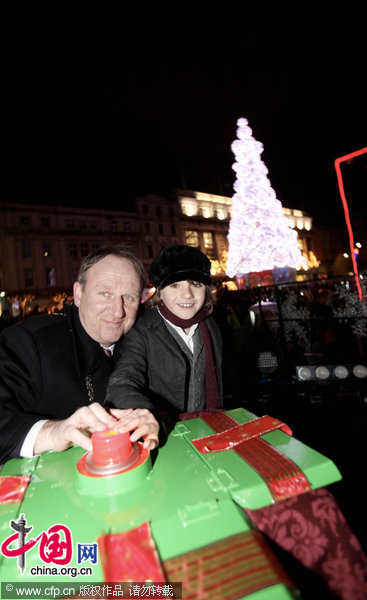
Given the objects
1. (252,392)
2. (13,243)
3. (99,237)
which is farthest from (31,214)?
(252,392)

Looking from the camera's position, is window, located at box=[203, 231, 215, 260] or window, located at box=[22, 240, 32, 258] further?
window, located at box=[203, 231, 215, 260]

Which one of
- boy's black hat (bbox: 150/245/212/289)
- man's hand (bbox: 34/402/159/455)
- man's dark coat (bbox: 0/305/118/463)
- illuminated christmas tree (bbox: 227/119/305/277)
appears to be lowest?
man's hand (bbox: 34/402/159/455)

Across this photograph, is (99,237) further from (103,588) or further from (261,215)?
(103,588)

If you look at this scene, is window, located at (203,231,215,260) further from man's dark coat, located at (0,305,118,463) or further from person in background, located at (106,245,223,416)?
man's dark coat, located at (0,305,118,463)

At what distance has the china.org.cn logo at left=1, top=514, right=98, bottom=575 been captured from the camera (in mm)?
800

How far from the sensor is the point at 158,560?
76 centimetres

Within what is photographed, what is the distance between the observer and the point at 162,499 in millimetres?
981

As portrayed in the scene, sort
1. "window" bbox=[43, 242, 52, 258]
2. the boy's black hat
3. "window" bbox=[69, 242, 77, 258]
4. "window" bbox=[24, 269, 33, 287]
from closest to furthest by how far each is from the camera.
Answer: the boy's black hat < "window" bbox=[24, 269, 33, 287] < "window" bbox=[43, 242, 52, 258] < "window" bbox=[69, 242, 77, 258]

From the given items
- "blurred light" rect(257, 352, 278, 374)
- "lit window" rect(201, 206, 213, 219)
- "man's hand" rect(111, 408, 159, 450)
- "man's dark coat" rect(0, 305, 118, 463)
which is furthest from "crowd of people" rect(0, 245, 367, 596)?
"lit window" rect(201, 206, 213, 219)

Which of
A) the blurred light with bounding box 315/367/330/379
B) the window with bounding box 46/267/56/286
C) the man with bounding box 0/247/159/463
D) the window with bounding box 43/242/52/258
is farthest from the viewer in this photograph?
the window with bounding box 43/242/52/258

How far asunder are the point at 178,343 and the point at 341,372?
3.83 meters

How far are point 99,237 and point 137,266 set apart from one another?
46.2 m

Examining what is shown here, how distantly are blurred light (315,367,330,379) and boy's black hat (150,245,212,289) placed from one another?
3.67 m

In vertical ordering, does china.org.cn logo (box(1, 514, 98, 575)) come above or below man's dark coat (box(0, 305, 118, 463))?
below
